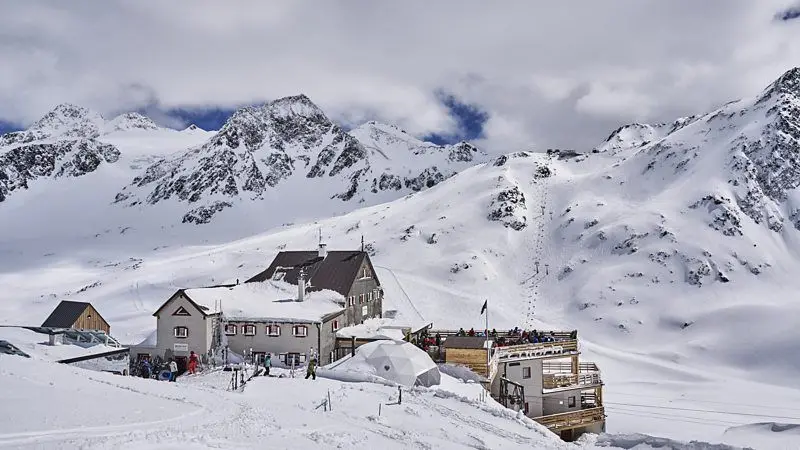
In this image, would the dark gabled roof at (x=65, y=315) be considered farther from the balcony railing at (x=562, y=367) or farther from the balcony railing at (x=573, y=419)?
the balcony railing at (x=562, y=367)

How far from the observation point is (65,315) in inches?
1706

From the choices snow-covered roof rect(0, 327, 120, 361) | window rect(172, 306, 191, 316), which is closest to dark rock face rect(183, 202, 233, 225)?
window rect(172, 306, 191, 316)

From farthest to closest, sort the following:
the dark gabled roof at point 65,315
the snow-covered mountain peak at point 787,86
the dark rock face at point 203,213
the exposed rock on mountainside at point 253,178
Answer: the exposed rock on mountainside at point 253,178, the dark rock face at point 203,213, the snow-covered mountain peak at point 787,86, the dark gabled roof at point 65,315

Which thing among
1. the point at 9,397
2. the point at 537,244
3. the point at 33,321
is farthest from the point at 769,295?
the point at 33,321

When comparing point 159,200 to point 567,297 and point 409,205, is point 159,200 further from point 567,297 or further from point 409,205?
point 567,297

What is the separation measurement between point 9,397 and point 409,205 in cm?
10516

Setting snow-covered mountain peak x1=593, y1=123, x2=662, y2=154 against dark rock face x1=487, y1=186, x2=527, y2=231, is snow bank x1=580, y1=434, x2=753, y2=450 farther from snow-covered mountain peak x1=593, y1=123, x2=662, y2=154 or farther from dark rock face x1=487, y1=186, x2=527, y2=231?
snow-covered mountain peak x1=593, y1=123, x2=662, y2=154

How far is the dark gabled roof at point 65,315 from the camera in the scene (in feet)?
140

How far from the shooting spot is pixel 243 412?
18453 mm

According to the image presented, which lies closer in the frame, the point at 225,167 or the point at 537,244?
the point at 537,244

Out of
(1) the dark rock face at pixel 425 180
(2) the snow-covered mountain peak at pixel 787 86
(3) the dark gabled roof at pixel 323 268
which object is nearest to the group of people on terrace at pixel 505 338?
(3) the dark gabled roof at pixel 323 268

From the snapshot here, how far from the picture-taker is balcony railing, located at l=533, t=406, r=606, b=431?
34003 mm

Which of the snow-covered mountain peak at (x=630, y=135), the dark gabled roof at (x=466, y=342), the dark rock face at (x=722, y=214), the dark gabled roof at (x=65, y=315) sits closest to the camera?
the dark gabled roof at (x=466, y=342)

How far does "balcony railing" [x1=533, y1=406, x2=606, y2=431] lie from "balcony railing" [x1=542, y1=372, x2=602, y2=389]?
2.03 m
